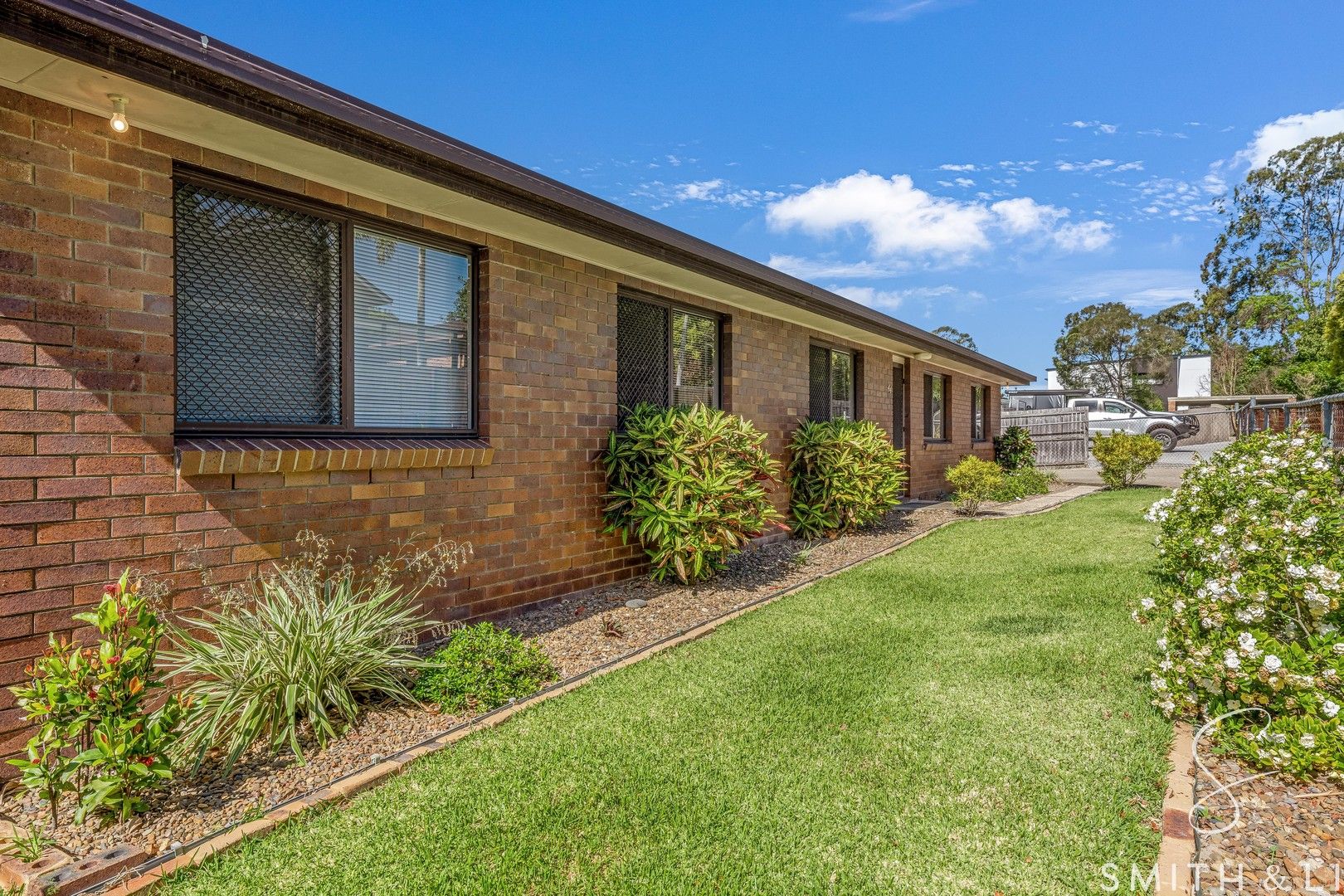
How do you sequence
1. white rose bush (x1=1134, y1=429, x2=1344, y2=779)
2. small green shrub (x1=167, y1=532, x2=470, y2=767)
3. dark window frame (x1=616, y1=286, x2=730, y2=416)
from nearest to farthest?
white rose bush (x1=1134, y1=429, x2=1344, y2=779) → small green shrub (x1=167, y1=532, x2=470, y2=767) → dark window frame (x1=616, y1=286, x2=730, y2=416)

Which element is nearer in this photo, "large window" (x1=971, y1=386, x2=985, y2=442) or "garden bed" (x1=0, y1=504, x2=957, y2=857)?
"garden bed" (x1=0, y1=504, x2=957, y2=857)

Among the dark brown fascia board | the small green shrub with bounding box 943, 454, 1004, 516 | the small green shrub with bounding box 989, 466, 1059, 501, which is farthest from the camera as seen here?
the small green shrub with bounding box 989, 466, 1059, 501

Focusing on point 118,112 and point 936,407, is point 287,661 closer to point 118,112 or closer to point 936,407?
point 118,112

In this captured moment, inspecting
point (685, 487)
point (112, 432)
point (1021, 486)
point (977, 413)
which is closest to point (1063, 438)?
point (977, 413)

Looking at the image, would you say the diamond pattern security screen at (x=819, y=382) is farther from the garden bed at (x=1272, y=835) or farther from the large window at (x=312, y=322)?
the garden bed at (x=1272, y=835)

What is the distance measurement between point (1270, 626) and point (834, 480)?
572cm

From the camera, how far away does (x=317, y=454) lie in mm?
4098

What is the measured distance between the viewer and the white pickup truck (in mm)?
24125

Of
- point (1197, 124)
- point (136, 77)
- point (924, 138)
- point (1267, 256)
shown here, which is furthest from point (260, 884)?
point (1267, 256)

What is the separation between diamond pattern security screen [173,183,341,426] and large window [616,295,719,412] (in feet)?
9.22

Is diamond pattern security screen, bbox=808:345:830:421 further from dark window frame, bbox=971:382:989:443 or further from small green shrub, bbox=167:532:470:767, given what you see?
dark window frame, bbox=971:382:989:443

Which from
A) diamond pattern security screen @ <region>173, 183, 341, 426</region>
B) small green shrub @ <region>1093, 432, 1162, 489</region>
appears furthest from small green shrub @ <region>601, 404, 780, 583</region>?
small green shrub @ <region>1093, 432, 1162, 489</region>

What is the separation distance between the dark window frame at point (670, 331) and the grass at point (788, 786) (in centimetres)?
322

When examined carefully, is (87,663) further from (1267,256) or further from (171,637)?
(1267,256)
